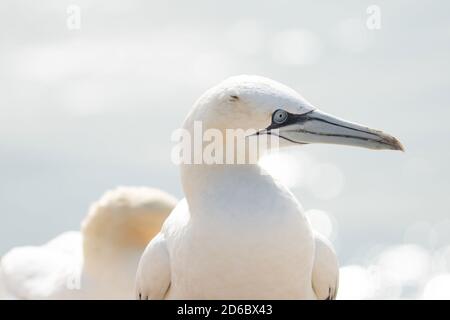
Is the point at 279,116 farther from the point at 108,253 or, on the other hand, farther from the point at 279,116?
the point at 108,253

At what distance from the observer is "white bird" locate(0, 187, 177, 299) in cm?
1236

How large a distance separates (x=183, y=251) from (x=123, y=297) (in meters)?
5.11

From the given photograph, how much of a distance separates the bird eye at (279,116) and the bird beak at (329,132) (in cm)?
3

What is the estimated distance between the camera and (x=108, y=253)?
1245 centimetres

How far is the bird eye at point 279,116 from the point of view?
23.4ft

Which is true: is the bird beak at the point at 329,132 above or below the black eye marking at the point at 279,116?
below

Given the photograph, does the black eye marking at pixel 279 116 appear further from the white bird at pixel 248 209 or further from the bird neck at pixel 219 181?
the bird neck at pixel 219 181

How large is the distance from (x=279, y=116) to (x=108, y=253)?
5.63 m

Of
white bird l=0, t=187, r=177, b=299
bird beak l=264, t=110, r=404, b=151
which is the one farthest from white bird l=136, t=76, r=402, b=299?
white bird l=0, t=187, r=177, b=299

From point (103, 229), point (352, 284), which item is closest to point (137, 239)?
point (103, 229)

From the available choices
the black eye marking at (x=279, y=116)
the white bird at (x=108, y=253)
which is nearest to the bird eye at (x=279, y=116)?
the black eye marking at (x=279, y=116)

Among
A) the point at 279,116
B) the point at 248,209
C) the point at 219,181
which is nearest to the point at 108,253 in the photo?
the point at 219,181

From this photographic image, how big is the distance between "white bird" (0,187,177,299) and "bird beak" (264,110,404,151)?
5.13 meters
